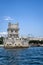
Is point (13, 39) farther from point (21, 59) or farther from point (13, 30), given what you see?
point (21, 59)

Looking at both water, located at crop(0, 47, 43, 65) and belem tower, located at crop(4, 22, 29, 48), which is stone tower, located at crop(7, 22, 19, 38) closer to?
belem tower, located at crop(4, 22, 29, 48)

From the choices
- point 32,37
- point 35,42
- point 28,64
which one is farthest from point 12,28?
point 28,64

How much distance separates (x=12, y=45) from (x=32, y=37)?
67.0m

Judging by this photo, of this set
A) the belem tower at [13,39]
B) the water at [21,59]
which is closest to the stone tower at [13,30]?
the belem tower at [13,39]

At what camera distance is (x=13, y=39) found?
10200cm

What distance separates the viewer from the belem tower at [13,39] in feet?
334

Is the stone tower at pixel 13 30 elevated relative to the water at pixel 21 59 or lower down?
elevated

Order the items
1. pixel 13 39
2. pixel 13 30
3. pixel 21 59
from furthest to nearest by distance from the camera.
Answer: pixel 13 30
pixel 13 39
pixel 21 59

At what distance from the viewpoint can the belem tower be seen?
4003 inches

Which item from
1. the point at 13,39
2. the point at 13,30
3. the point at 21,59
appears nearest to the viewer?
the point at 21,59

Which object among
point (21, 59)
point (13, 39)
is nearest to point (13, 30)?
point (13, 39)

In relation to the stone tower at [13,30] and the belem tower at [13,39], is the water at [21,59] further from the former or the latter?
the stone tower at [13,30]

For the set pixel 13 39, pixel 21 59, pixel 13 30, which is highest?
pixel 13 30

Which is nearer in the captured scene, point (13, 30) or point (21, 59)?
point (21, 59)
